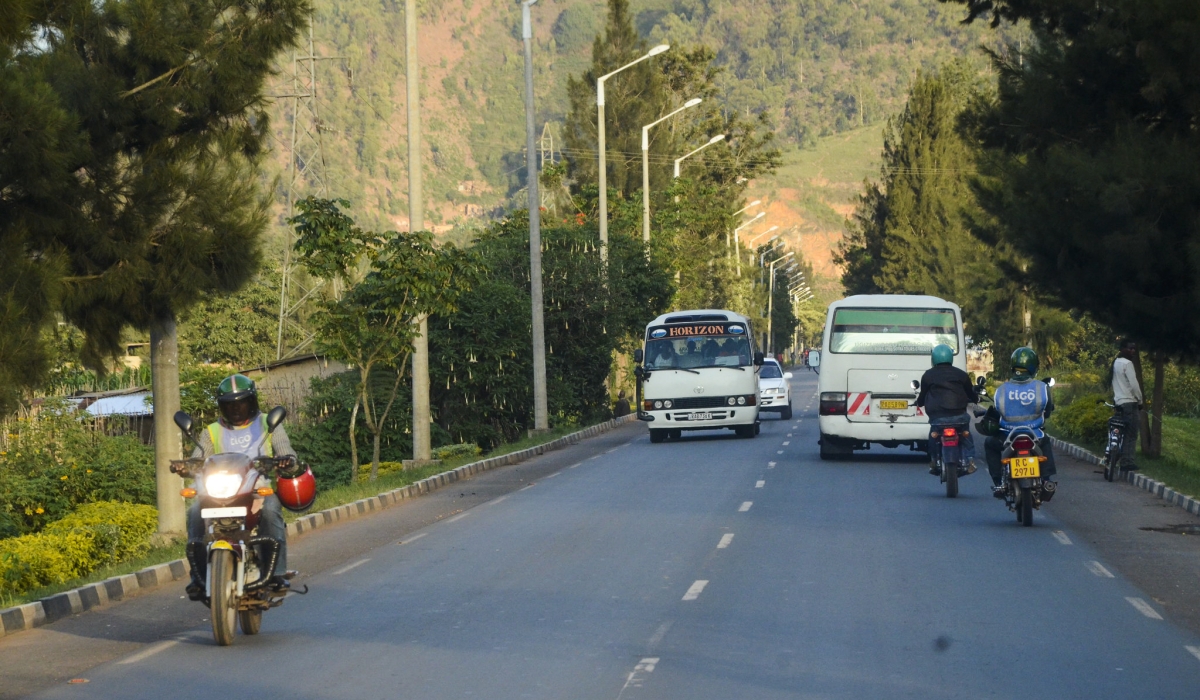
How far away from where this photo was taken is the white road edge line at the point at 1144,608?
33.6ft

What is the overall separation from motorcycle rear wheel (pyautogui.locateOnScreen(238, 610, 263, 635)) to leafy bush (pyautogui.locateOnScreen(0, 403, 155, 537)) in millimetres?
13382

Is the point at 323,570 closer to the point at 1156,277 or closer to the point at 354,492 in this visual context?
the point at 354,492

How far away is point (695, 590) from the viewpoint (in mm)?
11414

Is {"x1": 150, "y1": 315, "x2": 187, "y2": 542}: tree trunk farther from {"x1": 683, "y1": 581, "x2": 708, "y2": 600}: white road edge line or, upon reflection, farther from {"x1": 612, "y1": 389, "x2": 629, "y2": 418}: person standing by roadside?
{"x1": 612, "y1": 389, "x2": 629, "y2": 418}: person standing by roadside

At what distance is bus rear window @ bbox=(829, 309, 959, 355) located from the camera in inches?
967

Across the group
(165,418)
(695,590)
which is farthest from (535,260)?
(695,590)

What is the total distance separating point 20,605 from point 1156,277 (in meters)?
15.0

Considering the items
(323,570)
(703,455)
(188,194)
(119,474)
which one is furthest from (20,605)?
(703,455)

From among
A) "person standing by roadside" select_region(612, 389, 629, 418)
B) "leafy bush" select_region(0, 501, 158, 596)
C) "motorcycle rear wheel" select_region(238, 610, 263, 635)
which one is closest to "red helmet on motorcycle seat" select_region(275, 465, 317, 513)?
"motorcycle rear wheel" select_region(238, 610, 263, 635)

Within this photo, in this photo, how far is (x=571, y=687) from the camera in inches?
316

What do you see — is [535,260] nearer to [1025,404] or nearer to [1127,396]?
[1127,396]

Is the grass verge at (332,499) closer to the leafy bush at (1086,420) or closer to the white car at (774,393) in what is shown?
the white car at (774,393)

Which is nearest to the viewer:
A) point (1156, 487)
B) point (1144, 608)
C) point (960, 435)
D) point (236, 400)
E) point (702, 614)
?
point (236, 400)

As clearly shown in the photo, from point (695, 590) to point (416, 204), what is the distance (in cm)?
1460
